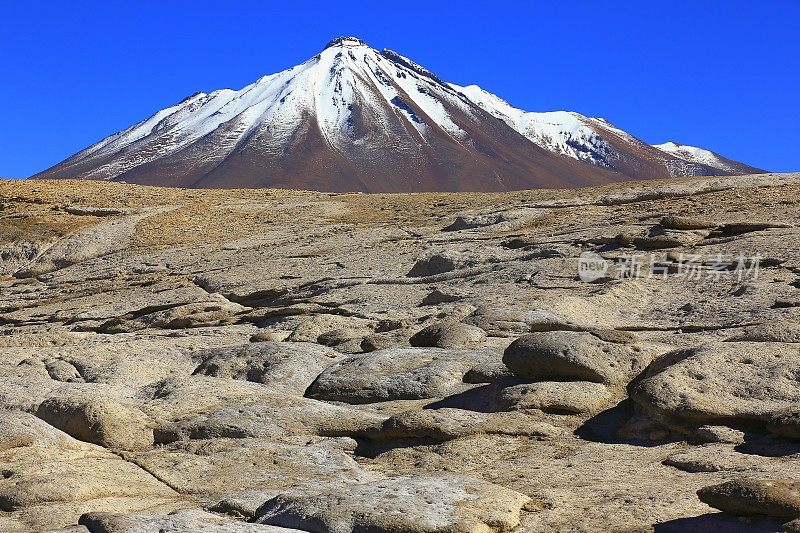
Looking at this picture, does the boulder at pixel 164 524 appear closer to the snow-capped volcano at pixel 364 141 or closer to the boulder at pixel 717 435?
the boulder at pixel 717 435

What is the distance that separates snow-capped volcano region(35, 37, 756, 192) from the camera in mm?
132625

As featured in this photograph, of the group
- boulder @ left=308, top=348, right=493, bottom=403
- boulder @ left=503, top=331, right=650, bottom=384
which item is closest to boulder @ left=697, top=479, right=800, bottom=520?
boulder @ left=503, top=331, right=650, bottom=384

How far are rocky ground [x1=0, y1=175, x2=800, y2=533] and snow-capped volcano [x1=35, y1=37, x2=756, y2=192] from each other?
100418mm

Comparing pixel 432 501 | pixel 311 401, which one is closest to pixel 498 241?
pixel 311 401

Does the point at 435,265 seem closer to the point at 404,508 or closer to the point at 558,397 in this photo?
the point at 558,397

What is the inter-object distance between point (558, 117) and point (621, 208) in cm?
16530

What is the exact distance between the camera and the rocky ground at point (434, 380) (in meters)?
7.09

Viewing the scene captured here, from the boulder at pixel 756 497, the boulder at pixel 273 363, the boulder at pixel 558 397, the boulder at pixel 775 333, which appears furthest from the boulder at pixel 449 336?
the boulder at pixel 756 497

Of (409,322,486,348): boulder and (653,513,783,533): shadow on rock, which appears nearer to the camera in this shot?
(653,513,783,533): shadow on rock

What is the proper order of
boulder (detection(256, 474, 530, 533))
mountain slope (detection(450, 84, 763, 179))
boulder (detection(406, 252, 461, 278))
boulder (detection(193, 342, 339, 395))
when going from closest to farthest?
boulder (detection(256, 474, 530, 533)) → boulder (detection(193, 342, 339, 395)) → boulder (detection(406, 252, 461, 278)) → mountain slope (detection(450, 84, 763, 179))

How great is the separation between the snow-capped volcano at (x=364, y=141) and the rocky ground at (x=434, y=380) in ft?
329

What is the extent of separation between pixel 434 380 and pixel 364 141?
137621 mm

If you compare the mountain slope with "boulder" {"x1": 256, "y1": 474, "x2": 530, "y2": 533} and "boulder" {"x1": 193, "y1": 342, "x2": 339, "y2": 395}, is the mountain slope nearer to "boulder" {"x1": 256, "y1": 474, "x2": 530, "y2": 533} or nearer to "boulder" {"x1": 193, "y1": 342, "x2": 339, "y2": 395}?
"boulder" {"x1": 193, "y1": 342, "x2": 339, "y2": 395}

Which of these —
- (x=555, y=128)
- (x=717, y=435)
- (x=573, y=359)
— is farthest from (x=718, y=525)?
(x=555, y=128)
